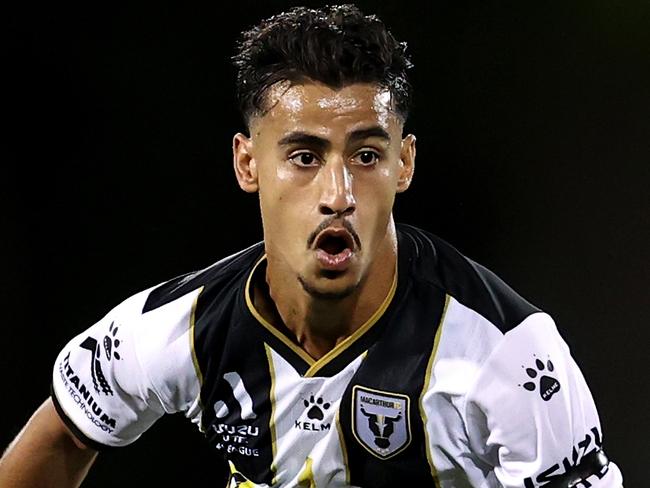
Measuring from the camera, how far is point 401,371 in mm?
1409

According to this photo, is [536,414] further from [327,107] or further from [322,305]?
[327,107]

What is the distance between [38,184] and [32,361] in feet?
1.00

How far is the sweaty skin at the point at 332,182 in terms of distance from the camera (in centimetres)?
134

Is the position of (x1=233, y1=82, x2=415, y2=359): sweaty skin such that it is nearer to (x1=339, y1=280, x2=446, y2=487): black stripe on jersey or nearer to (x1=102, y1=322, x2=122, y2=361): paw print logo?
(x1=339, y1=280, x2=446, y2=487): black stripe on jersey

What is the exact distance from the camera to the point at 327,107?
1340mm

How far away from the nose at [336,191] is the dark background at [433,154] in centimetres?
64

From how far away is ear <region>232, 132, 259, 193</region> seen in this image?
4.82 feet

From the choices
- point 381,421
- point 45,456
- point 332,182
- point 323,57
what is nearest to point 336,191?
point 332,182

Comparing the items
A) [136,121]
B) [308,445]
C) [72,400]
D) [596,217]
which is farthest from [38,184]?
[596,217]

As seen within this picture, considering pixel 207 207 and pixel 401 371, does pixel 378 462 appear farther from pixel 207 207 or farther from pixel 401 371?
pixel 207 207

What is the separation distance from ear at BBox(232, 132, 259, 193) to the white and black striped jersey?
0.11m

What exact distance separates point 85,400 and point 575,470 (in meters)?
0.65

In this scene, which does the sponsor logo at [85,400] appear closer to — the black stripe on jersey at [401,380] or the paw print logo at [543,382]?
the black stripe on jersey at [401,380]

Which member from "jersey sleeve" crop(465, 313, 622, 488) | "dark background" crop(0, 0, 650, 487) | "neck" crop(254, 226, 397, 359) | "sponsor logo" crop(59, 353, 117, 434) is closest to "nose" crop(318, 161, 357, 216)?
"neck" crop(254, 226, 397, 359)
